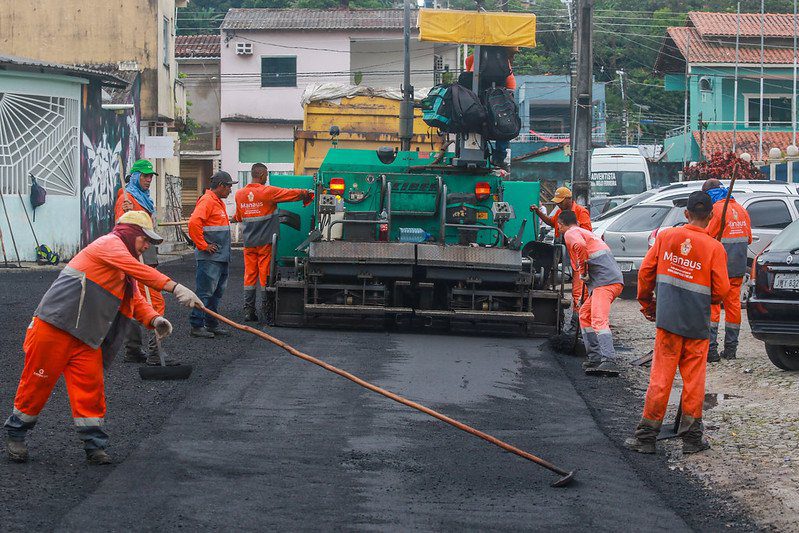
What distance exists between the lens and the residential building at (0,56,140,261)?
2441 centimetres

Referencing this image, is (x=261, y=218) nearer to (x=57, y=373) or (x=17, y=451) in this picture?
(x=57, y=373)

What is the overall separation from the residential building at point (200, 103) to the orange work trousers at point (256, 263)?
3706 centimetres

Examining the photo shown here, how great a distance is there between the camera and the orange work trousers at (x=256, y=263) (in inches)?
564

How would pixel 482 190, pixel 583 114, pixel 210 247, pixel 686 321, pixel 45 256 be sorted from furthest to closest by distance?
pixel 45 256
pixel 583 114
pixel 482 190
pixel 210 247
pixel 686 321

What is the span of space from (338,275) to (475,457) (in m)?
6.06

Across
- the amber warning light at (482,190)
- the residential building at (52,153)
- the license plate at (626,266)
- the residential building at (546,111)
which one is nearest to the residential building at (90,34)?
the residential building at (52,153)

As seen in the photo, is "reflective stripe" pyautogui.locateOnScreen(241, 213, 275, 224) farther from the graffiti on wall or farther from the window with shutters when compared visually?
the window with shutters

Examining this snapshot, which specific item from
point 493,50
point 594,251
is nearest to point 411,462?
point 594,251

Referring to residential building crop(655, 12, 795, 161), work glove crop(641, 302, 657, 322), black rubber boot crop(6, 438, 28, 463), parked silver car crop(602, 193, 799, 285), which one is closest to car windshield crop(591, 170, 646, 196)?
residential building crop(655, 12, 795, 161)

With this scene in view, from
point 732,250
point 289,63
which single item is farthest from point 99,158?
point 289,63

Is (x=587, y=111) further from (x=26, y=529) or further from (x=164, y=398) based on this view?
(x=26, y=529)

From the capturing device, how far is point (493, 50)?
1409 centimetres

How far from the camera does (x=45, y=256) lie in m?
24.6

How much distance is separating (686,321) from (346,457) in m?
2.45
